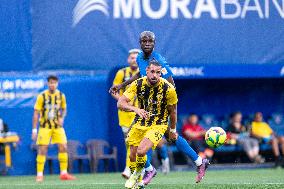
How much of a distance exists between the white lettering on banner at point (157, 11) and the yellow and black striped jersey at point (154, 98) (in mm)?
8761

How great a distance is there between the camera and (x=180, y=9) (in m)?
20.1

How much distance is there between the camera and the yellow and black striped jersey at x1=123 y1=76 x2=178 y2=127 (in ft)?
36.5

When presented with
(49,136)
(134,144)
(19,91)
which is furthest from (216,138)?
(19,91)

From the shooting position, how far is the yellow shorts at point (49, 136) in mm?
16344

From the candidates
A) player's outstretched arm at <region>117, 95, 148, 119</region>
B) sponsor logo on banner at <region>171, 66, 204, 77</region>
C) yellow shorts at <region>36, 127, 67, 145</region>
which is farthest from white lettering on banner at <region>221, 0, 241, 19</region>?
player's outstretched arm at <region>117, 95, 148, 119</region>

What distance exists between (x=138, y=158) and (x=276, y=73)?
9.01m

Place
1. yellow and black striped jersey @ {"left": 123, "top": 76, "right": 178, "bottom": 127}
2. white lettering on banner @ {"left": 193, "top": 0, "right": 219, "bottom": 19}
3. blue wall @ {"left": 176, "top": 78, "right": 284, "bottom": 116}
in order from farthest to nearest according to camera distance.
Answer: blue wall @ {"left": 176, "top": 78, "right": 284, "bottom": 116} < white lettering on banner @ {"left": 193, "top": 0, "right": 219, "bottom": 19} < yellow and black striped jersey @ {"left": 123, "top": 76, "right": 178, "bottom": 127}

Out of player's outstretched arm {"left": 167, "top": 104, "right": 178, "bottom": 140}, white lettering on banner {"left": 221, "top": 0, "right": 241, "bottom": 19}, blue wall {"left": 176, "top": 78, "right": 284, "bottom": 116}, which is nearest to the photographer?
player's outstretched arm {"left": 167, "top": 104, "right": 178, "bottom": 140}

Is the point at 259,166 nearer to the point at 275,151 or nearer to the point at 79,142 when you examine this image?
the point at 275,151

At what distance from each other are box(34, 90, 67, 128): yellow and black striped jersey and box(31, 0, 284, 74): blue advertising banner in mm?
2829

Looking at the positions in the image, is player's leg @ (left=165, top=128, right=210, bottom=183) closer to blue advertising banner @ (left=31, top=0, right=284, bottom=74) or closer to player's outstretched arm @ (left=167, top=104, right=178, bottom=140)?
player's outstretched arm @ (left=167, top=104, right=178, bottom=140)

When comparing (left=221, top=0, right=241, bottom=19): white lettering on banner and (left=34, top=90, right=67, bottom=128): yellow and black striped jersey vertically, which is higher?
(left=221, top=0, right=241, bottom=19): white lettering on banner

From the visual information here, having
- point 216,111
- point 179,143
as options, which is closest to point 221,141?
point 179,143

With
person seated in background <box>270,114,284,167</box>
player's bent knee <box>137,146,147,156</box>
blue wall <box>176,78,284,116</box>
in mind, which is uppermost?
blue wall <box>176,78,284,116</box>
